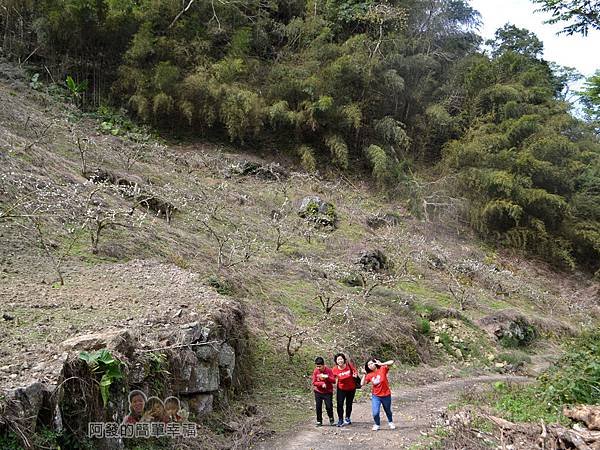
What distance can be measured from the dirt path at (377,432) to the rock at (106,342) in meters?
1.94

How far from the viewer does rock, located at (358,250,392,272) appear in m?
12.8

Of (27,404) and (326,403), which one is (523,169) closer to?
(326,403)

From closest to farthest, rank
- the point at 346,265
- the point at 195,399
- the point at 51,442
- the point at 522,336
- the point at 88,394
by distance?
the point at 51,442 → the point at 88,394 → the point at 195,399 → the point at 346,265 → the point at 522,336

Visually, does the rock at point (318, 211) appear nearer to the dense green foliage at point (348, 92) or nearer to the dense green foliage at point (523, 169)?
the dense green foliage at point (348, 92)

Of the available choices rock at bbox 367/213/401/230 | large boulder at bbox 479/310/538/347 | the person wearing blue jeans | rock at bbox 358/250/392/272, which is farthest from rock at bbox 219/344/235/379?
rock at bbox 367/213/401/230

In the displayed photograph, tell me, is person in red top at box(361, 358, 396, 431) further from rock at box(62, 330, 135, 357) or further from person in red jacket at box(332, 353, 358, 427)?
rock at box(62, 330, 135, 357)

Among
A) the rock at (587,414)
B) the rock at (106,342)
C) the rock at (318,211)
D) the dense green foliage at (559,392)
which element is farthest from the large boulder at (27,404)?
the rock at (318,211)

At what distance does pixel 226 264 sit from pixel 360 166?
1157 centimetres

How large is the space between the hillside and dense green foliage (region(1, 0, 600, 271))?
131 cm

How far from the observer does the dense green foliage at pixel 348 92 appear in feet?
57.1

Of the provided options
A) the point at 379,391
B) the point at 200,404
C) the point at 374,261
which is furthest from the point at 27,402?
the point at 374,261

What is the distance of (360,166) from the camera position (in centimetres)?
2017

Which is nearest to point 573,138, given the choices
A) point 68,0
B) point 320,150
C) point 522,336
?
point 320,150

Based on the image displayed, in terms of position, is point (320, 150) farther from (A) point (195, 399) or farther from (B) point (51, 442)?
(B) point (51, 442)
